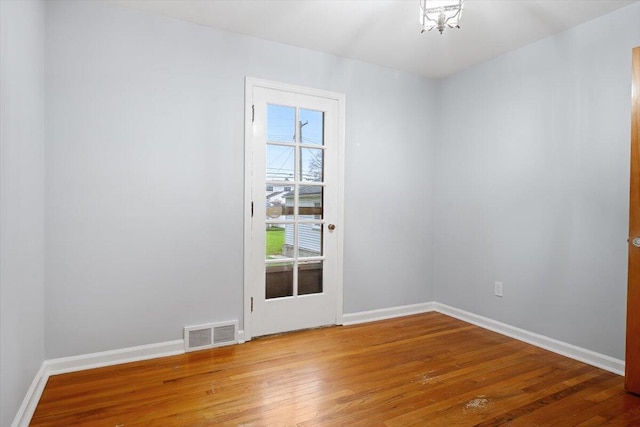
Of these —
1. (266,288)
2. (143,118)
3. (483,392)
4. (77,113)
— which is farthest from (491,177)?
(77,113)

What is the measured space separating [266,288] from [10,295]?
5.73ft

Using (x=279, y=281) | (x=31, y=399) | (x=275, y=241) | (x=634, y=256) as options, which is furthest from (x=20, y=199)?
(x=634, y=256)

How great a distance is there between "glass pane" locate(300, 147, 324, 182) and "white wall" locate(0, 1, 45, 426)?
1.88 meters

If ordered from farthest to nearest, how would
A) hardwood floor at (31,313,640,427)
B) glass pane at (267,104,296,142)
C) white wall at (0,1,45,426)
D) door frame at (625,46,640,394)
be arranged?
glass pane at (267,104,296,142) < door frame at (625,46,640,394) < hardwood floor at (31,313,640,427) < white wall at (0,1,45,426)

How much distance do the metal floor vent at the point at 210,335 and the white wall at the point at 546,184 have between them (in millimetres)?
2257

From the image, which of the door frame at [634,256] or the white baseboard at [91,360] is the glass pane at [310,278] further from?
the door frame at [634,256]

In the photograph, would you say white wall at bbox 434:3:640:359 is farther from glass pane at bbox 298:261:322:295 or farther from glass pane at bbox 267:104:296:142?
glass pane at bbox 267:104:296:142

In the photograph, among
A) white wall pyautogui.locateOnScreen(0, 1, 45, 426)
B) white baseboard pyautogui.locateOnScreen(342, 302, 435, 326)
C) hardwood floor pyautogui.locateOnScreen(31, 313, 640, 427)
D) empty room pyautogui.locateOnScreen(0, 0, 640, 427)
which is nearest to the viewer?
white wall pyautogui.locateOnScreen(0, 1, 45, 426)

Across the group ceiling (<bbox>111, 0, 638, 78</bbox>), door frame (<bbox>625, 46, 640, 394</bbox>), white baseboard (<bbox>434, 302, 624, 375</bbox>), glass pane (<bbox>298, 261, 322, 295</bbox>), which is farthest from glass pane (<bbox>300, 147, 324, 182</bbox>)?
door frame (<bbox>625, 46, 640, 394</bbox>)

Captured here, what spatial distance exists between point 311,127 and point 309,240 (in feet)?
3.40

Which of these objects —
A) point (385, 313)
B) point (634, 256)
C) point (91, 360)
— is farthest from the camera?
point (385, 313)

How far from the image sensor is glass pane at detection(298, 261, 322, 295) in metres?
3.23

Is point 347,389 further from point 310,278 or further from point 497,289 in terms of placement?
point 497,289

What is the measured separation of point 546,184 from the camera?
2.89 m
